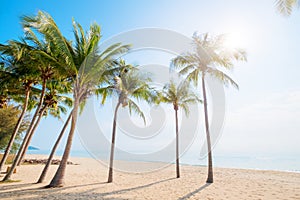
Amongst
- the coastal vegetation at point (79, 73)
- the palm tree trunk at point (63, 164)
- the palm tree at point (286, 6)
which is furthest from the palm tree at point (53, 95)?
the palm tree at point (286, 6)

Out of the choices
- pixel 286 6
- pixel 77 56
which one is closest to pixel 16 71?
pixel 77 56

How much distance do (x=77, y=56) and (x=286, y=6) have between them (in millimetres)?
8465

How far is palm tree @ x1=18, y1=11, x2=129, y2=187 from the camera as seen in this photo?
26.5 feet

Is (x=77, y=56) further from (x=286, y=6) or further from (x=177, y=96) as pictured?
(x=286, y=6)

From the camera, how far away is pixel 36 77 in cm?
999

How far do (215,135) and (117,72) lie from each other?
6.83m

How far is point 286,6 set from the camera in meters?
7.32

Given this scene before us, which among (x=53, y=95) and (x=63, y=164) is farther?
(x=53, y=95)

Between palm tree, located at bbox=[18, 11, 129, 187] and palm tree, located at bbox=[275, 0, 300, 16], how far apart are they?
20.7 ft

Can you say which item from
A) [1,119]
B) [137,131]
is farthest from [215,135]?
[1,119]

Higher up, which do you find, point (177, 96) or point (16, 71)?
point (177, 96)

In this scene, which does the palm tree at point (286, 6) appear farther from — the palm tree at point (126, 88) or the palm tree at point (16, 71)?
the palm tree at point (16, 71)

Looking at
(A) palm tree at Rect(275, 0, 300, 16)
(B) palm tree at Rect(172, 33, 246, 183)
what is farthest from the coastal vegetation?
(A) palm tree at Rect(275, 0, 300, 16)

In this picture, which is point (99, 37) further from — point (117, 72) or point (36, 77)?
point (36, 77)
